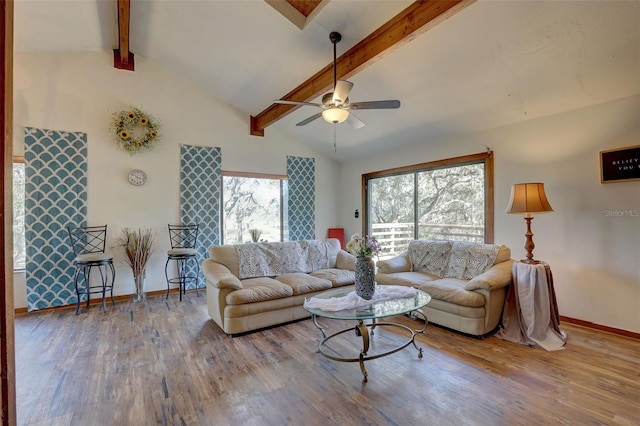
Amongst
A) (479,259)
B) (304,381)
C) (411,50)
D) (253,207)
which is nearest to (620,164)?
(479,259)

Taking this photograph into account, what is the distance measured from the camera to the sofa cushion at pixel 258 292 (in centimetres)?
314

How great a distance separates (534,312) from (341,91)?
9.39 ft

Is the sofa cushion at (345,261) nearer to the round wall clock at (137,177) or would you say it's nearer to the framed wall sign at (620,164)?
the framed wall sign at (620,164)

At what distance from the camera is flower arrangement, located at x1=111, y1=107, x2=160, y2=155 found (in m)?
4.56

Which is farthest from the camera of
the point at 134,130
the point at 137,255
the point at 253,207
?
the point at 253,207

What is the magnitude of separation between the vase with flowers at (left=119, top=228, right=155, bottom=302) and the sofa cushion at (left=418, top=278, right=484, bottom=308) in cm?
399

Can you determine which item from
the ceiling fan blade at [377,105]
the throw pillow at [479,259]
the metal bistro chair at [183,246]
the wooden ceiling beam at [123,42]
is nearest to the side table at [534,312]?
the throw pillow at [479,259]

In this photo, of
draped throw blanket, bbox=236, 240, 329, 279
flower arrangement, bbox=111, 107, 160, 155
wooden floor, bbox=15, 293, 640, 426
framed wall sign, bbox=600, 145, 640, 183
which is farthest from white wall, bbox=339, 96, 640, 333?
flower arrangement, bbox=111, 107, 160, 155

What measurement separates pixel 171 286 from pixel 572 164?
5859 millimetres

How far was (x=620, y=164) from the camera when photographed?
10.1ft

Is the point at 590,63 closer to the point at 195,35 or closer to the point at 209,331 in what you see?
the point at 195,35

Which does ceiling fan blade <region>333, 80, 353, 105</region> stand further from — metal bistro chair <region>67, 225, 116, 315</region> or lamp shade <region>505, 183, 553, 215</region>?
metal bistro chair <region>67, 225, 116, 315</region>

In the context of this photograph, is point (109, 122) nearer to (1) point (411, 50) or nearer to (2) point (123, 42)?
(2) point (123, 42)

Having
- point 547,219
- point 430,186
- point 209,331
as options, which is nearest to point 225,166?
point 209,331
